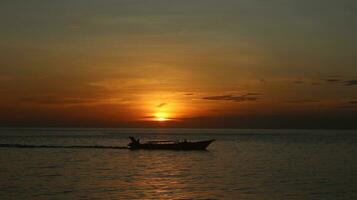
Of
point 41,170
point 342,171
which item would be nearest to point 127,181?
point 41,170

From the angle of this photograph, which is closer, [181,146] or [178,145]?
[181,146]

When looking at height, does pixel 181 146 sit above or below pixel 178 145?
below

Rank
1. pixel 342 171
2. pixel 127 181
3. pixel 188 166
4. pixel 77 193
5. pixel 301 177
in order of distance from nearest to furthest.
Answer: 1. pixel 77 193
2. pixel 127 181
3. pixel 301 177
4. pixel 342 171
5. pixel 188 166


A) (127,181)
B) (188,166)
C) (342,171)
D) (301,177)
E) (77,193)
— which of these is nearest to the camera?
(77,193)

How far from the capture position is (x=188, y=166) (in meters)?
51.1

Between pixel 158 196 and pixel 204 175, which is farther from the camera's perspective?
pixel 204 175

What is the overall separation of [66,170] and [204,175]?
12.5 meters

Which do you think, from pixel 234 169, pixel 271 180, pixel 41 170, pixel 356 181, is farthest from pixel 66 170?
pixel 356 181

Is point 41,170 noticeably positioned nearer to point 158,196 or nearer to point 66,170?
point 66,170

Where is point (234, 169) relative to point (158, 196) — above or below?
above

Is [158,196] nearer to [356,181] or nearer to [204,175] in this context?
[204,175]

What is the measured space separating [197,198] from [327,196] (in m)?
7.65

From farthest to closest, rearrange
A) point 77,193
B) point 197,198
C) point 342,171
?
1. point 342,171
2. point 77,193
3. point 197,198

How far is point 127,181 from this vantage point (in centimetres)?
3741
